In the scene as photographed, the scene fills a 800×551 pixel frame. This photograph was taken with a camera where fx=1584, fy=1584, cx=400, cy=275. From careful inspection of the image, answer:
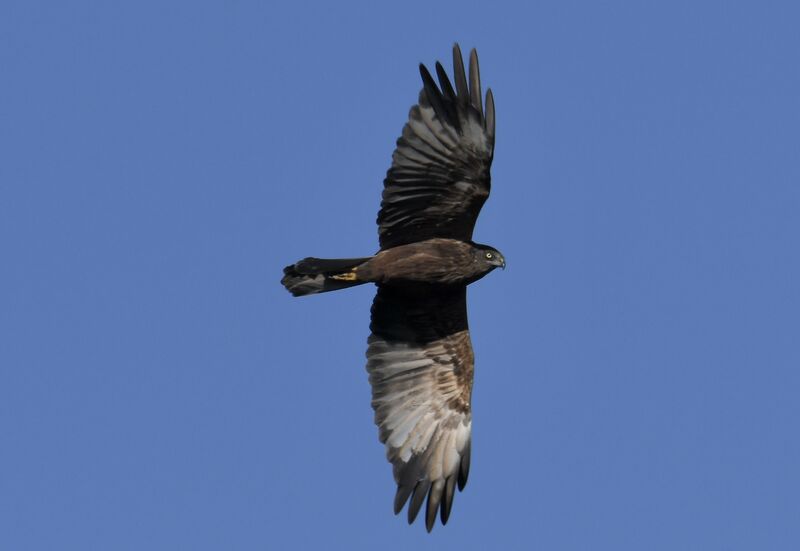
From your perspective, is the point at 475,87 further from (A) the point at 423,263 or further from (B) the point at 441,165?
(A) the point at 423,263

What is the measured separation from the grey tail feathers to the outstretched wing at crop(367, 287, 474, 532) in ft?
2.55

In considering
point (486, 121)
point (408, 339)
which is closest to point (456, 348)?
point (408, 339)

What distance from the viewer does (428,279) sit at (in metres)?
16.9

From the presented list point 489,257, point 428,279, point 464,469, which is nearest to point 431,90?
point 489,257

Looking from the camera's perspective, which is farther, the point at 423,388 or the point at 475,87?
the point at 423,388

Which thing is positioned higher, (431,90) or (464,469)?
(431,90)

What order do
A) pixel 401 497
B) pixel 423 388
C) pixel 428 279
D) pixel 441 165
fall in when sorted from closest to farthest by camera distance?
pixel 441 165, pixel 428 279, pixel 401 497, pixel 423 388

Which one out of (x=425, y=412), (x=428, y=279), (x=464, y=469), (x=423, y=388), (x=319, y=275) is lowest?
(x=464, y=469)

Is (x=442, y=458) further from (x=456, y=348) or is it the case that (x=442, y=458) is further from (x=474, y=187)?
(x=474, y=187)

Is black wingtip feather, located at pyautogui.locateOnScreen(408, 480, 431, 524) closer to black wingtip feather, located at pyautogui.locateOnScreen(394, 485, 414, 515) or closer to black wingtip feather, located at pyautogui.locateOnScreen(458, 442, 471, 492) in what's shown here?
black wingtip feather, located at pyautogui.locateOnScreen(394, 485, 414, 515)

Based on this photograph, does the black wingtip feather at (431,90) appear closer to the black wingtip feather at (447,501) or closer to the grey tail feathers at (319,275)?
the grey tail feathers at (319,275)

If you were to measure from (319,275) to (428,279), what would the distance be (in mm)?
1169

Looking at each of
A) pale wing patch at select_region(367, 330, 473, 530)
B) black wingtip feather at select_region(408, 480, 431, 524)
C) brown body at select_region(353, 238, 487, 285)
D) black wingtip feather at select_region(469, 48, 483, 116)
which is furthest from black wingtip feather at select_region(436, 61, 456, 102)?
black wingtip feather at select_region(408, 480, 431, 524)

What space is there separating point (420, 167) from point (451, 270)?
1.16 meters
